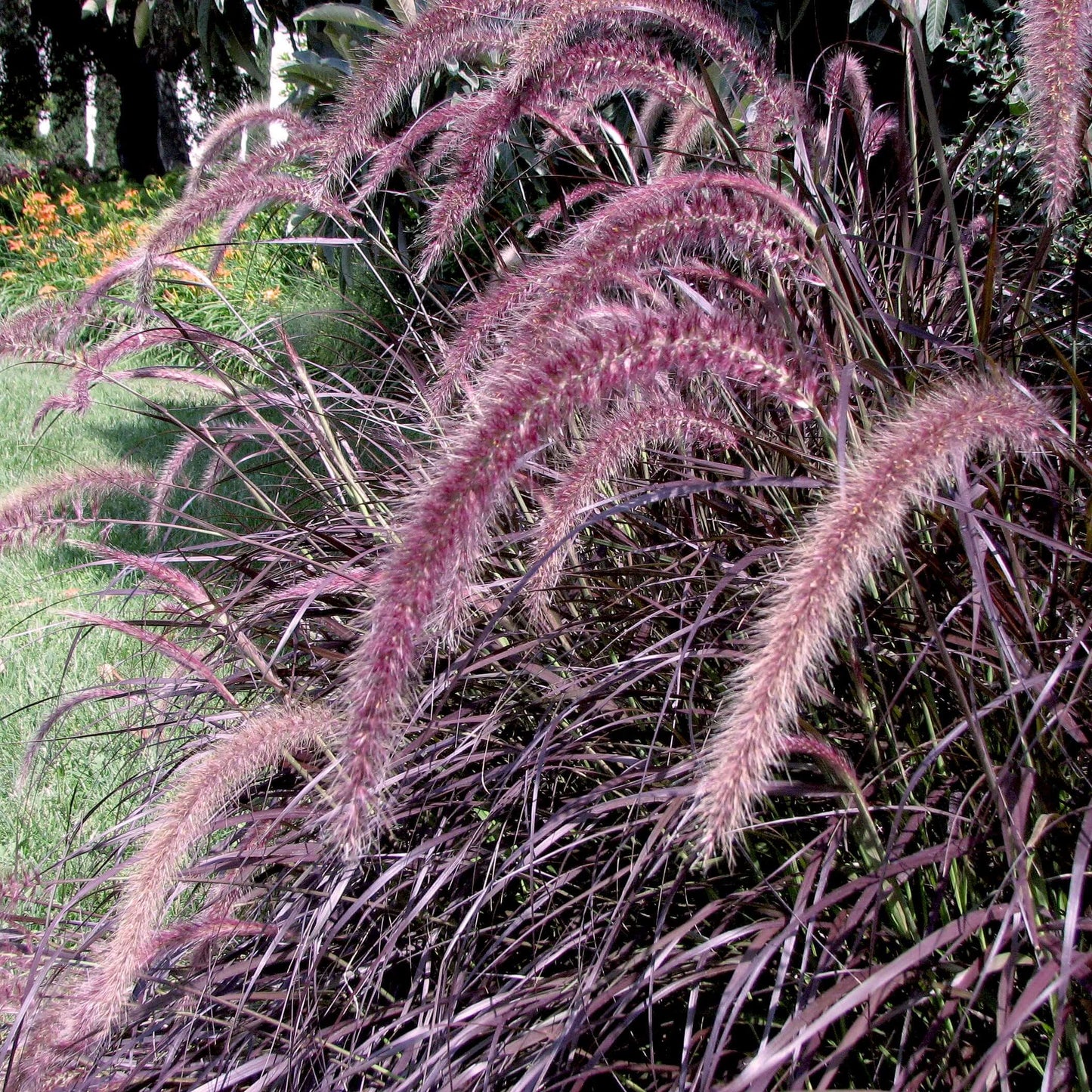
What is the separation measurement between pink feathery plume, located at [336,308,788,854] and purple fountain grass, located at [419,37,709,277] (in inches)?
30.7

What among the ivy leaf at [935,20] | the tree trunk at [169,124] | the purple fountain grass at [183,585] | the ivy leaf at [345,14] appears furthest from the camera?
the tree trunk at [169,124]

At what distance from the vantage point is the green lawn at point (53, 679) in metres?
2.74

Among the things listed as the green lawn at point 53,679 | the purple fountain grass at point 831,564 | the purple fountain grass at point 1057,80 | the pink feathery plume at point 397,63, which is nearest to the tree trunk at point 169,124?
the green lawn at point 53,679

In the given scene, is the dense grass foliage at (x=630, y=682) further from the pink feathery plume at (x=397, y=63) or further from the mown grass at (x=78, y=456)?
the mown grass at (x=78, y=456)

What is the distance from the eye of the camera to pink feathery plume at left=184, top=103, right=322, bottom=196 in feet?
7.66

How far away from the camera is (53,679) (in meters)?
3.61

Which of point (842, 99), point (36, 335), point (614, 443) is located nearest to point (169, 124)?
point (36, 335)

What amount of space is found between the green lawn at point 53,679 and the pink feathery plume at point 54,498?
2.7 inches

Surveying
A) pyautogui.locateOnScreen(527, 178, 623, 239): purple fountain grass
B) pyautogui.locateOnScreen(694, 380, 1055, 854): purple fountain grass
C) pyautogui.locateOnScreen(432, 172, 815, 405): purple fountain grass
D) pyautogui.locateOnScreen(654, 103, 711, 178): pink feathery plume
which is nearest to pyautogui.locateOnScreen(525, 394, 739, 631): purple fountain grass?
pyautogui.locateOnScreen(432, 172, 815, 405): purple fountain grass

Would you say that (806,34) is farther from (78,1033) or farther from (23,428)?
(23,428)

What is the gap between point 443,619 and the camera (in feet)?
4.90

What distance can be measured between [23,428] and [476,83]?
4.74 m

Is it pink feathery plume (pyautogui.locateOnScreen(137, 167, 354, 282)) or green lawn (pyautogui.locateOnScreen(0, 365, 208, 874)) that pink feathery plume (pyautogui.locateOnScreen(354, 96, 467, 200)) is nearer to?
pink feathery plume (pyautogui.locateOnScreen(137, 167, 354, 282))

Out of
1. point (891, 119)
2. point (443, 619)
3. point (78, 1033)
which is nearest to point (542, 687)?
point (443, 619)
